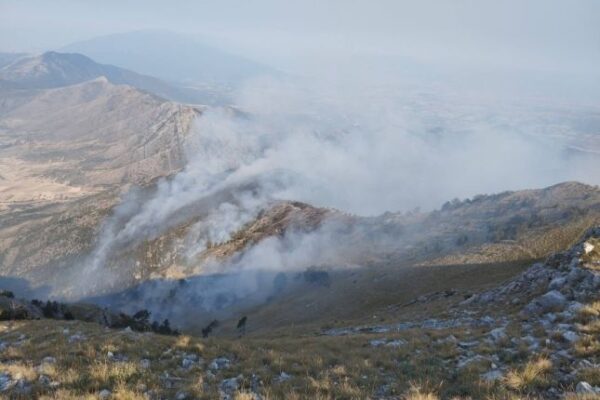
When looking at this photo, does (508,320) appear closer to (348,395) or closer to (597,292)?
(597,292)

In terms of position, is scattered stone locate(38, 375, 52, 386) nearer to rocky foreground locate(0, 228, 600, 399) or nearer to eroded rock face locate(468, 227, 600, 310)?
rocky foreground locate(0, 228, 600, 399)

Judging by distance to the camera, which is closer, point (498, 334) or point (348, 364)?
point (348, 364)

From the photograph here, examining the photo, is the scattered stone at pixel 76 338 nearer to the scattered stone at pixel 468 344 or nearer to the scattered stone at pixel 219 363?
the scattered stone at pixel 219 363

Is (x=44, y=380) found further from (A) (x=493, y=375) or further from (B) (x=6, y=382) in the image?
(A) (x=493, y=375)

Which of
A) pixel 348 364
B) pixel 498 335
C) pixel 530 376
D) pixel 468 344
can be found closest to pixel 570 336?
pixel 498 335

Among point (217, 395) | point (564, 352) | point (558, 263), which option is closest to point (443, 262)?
point (558, 263)

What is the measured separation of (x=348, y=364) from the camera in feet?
56.1

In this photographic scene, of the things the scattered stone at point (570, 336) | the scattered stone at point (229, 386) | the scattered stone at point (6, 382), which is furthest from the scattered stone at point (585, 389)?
the scattered stone at point (6, 382)

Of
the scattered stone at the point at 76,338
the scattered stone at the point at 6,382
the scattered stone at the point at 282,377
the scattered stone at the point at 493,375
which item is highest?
the scattered stone at the point at 493,375

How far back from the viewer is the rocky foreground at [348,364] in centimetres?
1294

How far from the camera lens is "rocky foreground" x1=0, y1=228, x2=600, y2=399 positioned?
1294cm

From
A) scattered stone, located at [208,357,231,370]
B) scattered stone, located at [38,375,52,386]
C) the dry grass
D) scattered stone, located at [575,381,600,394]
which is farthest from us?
scattered stone, located at [208,357,231,370]

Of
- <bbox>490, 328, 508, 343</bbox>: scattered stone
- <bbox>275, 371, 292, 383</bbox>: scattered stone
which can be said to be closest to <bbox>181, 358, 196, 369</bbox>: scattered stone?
<bbox>275, 371, 292, 383</bbox>: scattered stone

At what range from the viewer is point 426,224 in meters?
145
